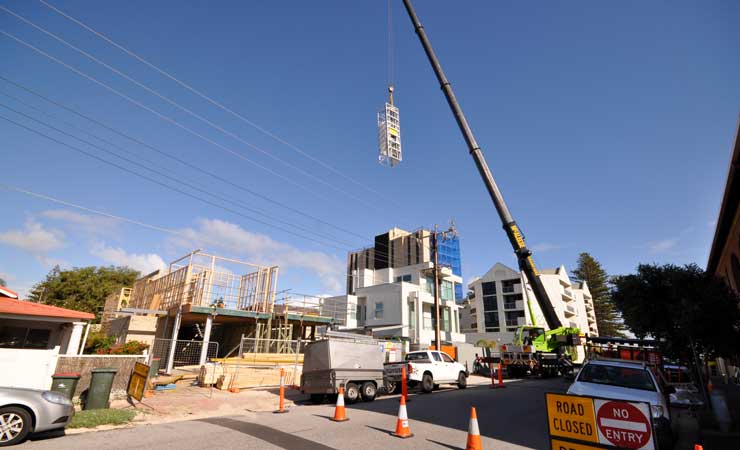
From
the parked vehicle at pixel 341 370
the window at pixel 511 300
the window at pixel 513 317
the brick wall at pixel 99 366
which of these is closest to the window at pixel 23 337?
the brick wall at pixel 99 366

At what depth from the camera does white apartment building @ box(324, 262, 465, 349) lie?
3559 cm

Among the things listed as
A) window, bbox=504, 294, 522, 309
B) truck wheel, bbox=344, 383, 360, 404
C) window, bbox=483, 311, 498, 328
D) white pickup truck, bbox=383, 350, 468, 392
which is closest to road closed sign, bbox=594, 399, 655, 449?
truck wheel, bbox=344, 383, 360, 404

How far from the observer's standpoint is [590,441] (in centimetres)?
430

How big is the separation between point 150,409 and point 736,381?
36.3 metres

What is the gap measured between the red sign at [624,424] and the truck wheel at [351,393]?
980 centimetres

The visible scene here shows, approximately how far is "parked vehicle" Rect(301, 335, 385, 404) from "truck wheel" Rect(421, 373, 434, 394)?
9.14 feet

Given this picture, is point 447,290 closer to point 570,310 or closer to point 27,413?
point 27,413

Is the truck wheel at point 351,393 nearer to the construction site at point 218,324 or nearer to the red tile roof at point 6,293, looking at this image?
the construction site at point 218,324

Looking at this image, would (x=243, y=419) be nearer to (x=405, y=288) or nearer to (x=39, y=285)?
(x=405, y=288)

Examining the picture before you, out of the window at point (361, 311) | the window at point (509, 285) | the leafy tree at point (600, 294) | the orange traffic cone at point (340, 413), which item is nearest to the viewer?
the orange traffic cone at point (340, 413)

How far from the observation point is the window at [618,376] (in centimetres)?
808

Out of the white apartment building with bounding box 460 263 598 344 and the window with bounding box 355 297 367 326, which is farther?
the white apartment building with bounding box 460 263 598 344

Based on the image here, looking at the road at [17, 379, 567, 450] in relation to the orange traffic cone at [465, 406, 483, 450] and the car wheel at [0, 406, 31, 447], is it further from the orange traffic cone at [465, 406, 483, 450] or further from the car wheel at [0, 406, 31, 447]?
the orange traffic cone at [465, 406, 483, 450]

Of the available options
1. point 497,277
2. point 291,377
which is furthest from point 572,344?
point 497,277
